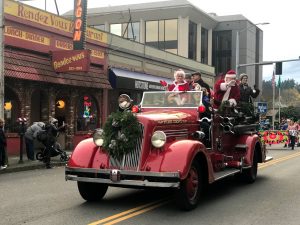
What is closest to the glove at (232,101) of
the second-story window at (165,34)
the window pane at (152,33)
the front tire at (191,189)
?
the front tire at (191,189)

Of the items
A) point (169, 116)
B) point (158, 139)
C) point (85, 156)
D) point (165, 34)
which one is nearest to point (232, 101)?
point (169, 116)

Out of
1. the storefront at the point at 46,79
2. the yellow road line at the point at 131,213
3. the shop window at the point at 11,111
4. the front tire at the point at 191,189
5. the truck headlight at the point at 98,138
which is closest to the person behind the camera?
the yellow road line at the point at 131,213

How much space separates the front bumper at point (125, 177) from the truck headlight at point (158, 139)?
51 cm

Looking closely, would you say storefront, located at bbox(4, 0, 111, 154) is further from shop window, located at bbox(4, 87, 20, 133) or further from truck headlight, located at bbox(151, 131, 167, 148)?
truck headlight, located at bbox(151, 131, 167, 148)

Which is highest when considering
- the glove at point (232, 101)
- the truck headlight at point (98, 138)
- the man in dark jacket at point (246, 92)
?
the man in dark jacket at point (246, 92)

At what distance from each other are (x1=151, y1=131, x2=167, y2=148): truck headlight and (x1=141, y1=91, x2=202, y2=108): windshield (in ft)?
5.48

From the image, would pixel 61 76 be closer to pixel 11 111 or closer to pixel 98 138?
pixel 11 111

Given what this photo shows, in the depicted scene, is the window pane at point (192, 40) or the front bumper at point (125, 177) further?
the window pane at point (192, 40)

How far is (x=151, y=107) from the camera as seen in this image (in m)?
9.09

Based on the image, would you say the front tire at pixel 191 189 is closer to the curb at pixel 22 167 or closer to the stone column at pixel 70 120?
the curb at pixel 22 167

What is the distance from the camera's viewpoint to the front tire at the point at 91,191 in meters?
7.96

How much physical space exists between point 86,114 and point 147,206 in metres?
15.8

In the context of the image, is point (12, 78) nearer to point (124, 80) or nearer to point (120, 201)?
point (124, 80)

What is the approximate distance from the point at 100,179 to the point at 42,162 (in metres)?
8.66
